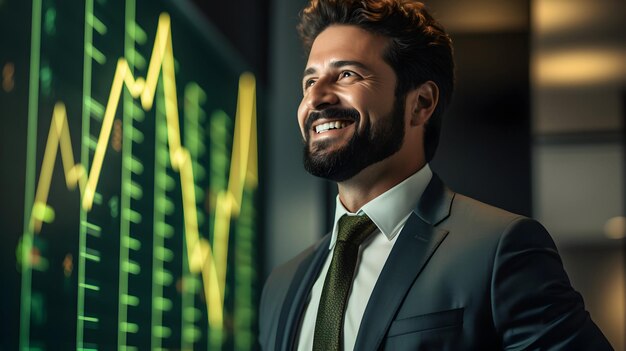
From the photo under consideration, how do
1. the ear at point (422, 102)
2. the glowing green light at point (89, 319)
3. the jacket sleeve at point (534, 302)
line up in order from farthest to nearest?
the glowing green light at point (89, 319) < the ear at point (422, 102) < the jacket sleeve at point (534, 302)

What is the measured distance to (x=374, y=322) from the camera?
178 cm

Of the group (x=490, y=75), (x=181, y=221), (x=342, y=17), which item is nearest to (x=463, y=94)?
(x=490, y=75)

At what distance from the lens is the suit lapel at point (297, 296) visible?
6.41 ft

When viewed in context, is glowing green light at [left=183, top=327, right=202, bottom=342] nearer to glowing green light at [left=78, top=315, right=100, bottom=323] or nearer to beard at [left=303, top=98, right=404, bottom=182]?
glowing green light at [left=78, top=315, right=100, bottom=323]

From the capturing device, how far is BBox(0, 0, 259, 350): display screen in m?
2.01

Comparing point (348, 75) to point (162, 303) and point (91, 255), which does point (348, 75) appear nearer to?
point (91, 255)

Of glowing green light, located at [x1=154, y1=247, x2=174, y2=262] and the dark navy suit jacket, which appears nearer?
the dark navy suit jacket

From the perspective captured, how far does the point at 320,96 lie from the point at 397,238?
0.28 metres

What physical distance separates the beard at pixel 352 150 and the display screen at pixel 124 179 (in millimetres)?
503

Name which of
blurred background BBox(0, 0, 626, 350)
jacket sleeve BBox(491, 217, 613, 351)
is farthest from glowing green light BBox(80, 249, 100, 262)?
jacket sleeve BBox(491, 217, 613, 351)

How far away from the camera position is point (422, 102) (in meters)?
2.08

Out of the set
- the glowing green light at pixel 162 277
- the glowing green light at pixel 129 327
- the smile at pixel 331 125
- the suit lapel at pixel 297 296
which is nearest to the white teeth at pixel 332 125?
the smile at pixel 331 125

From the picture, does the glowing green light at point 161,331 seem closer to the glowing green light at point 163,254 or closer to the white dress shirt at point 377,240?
the glowing green light at point 163,254

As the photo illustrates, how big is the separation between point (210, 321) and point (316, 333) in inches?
52.2
